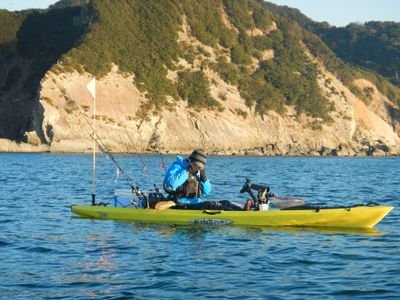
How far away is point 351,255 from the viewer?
12.6 m

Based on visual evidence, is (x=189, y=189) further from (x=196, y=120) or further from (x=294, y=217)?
(x=196, y=120)

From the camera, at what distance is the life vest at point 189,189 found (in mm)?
16547

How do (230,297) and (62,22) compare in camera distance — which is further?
(62,22)

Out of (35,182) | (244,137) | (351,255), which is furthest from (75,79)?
(351,255)

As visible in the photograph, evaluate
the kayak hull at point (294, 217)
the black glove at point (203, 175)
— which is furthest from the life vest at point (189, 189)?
the kayak hull at point (294, 217)

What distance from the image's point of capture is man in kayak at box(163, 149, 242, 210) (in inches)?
631

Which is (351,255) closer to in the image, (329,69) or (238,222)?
(238,222)

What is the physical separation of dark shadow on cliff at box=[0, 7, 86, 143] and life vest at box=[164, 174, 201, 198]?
6132 cm

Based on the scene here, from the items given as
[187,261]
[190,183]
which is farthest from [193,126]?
[187,261]

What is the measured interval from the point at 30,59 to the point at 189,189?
85.8 meters

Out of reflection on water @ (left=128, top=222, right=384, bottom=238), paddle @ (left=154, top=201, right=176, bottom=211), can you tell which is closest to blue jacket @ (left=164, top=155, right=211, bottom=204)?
paddle @ (left=154, top=201, right=176, bottom=211)

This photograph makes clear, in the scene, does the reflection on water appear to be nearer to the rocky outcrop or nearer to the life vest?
the life vest

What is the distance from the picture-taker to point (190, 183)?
16594mm

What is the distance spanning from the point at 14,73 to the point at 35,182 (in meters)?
67.6
